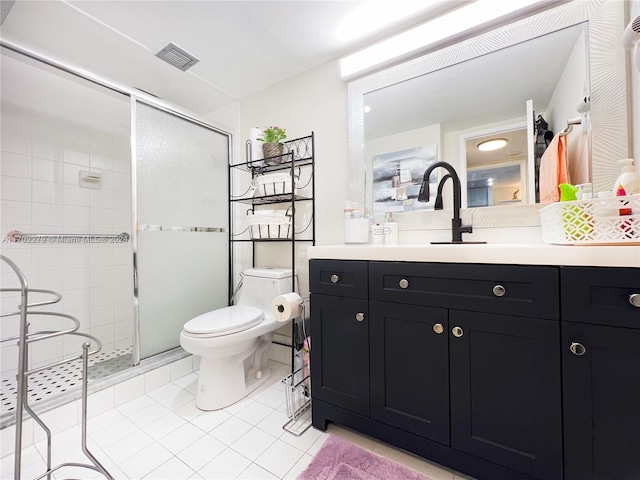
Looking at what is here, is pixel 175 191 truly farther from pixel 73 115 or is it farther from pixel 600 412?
pixel 600 412

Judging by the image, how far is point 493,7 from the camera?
4.19 ft

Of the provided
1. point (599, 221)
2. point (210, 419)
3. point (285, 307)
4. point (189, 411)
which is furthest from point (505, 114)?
point (189, 411)

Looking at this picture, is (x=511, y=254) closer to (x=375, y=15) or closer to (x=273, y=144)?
(x=375, y=15)

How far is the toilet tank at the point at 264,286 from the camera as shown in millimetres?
1753

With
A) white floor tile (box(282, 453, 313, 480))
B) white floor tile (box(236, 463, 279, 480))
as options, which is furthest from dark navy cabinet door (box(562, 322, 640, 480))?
white floor tile (box(236, 463, 279, 480))

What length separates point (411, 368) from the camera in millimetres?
1027

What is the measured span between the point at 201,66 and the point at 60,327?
2.13 m

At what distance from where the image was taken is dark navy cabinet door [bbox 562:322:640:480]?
725 millimetres

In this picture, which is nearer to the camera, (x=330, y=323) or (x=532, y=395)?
(x=532, y=395)

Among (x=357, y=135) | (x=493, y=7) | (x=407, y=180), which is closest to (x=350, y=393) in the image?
(x=407, y=180)

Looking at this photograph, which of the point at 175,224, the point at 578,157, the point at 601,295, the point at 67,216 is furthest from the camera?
the point at 67,216

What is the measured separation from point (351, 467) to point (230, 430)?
0.61 metres

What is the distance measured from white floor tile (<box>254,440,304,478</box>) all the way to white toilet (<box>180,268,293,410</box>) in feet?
1.47

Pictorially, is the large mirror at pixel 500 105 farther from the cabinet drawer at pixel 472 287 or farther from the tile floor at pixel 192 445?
the tile floor at pixel 192 445
